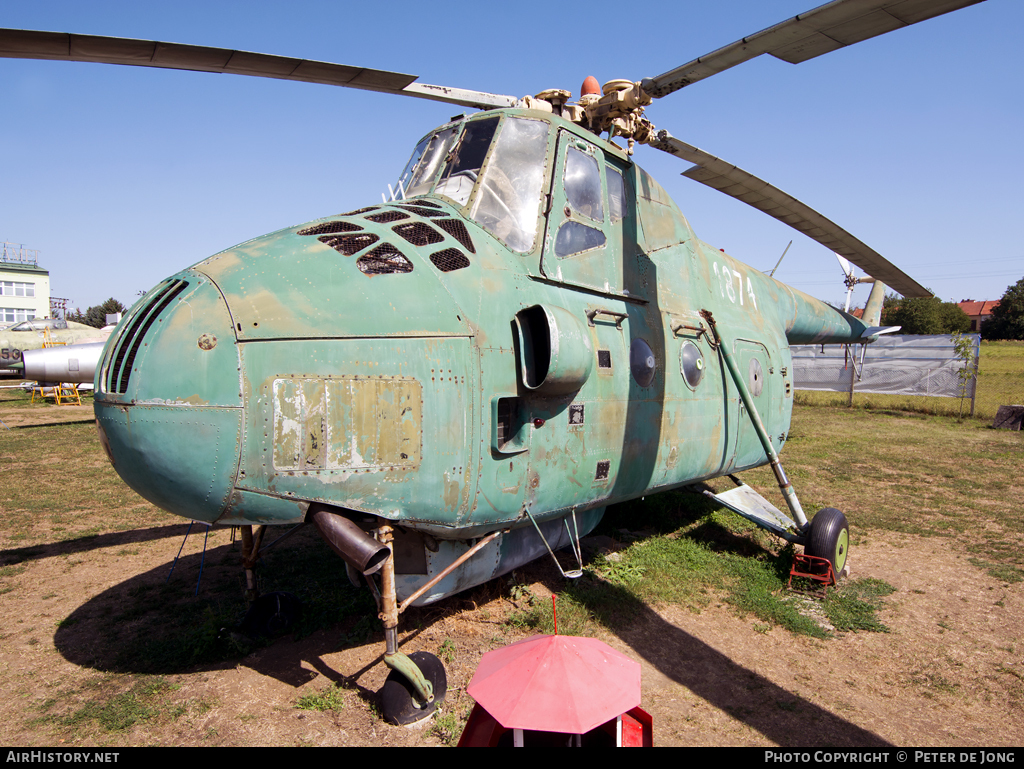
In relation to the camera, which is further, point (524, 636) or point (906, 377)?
point (906, 377)

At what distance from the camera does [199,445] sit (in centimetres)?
355

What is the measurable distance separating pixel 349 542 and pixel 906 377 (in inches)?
1073

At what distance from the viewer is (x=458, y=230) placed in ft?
15.8

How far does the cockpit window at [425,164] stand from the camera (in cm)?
574

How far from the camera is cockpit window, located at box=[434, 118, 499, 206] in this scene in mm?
5352

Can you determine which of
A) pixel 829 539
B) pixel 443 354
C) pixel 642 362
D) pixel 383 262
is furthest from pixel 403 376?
pixel 829 539

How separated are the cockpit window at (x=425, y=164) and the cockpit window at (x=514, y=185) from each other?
2.16 feet

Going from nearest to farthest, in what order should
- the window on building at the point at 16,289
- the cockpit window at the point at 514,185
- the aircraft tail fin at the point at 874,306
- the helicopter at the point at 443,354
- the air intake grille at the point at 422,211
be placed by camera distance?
the helicopter at the point at 443,354 < the air intake grille at the point at 422,211 < the cockpit window at the point at 514,185 < the aircraft tail fin at the point at 874,306 < the window on building at the point at 16,289

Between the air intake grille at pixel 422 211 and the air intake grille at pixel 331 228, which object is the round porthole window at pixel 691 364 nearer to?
the air intake grille at pixel 422 211

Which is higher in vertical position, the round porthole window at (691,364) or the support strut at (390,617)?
the round porthole window at (691,364)

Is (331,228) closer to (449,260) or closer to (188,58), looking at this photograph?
(449,260)

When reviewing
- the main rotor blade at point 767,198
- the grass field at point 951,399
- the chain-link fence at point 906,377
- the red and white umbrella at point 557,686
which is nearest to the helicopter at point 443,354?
the main rotor blade at point 767,198

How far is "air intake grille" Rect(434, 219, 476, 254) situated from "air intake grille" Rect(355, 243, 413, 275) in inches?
22.5

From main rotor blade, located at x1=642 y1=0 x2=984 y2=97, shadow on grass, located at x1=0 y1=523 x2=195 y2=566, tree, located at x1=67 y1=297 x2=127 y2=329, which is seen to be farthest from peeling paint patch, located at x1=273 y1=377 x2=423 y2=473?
tree, located at x1=67 y1=297 x2=127 y2=329
